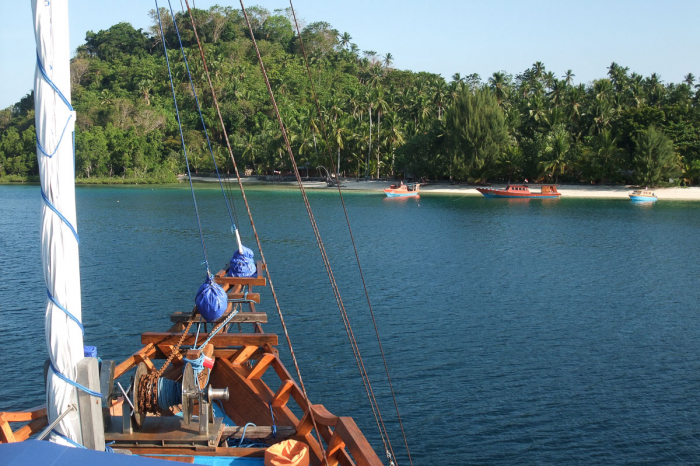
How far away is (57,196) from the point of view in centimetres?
470

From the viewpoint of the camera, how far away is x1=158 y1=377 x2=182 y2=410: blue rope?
281 inches

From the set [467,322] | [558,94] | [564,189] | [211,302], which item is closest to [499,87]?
[558,94]

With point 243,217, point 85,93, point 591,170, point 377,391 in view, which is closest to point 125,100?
point 85,93

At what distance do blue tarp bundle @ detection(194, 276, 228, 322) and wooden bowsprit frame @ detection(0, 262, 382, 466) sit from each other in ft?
1.34

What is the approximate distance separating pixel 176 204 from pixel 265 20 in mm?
122148

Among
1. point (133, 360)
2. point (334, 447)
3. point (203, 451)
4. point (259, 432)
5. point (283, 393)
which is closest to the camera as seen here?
point (334, 447)

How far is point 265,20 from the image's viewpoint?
7057 inches

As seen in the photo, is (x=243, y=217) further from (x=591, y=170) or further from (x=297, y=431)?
(x=297, y=431)

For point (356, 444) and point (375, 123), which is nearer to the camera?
point (356, 444)

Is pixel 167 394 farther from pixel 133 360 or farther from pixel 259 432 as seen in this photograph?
pixel 133 360

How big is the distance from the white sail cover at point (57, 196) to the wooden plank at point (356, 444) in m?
2.67

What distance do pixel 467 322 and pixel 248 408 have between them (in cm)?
1545

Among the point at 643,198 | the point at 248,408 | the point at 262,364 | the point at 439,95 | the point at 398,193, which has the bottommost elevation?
the point at 248,408

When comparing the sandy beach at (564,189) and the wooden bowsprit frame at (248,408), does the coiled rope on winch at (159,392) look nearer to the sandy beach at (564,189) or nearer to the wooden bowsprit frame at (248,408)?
the wooden bowsprit frame at (248,408)
